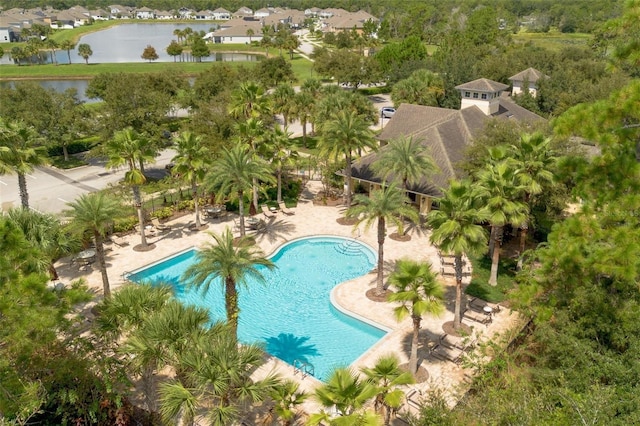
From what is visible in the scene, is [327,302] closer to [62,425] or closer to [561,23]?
[62,425]

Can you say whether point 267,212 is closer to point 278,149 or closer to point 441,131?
point 278,149

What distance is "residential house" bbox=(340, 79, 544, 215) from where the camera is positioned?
34.7 m

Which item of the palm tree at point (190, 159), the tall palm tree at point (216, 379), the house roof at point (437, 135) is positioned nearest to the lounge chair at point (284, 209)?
the house roof at point (437, 135)

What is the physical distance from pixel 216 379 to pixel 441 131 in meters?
28.7

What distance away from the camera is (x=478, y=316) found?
2431 cm

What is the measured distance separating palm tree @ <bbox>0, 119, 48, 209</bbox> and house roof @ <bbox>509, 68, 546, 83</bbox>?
51.0 meters

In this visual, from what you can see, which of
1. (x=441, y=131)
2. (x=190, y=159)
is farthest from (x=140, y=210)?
(x=441, y=131)

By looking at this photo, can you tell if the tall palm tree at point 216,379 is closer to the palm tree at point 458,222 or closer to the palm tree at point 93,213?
the palm tree at point 458,222

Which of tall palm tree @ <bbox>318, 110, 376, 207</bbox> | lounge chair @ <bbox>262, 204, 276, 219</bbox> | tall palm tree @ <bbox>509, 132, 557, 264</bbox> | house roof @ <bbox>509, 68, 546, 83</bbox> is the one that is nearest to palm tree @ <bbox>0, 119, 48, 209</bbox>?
lounge chair @ <bbox>262, 204, 276, 219</bbox>

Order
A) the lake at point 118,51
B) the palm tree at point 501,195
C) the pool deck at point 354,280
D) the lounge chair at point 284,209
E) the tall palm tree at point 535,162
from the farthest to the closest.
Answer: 1. the lake at point 118,51
2. the lounge chair at point 284,209
3. the tall palm tree at point 535,162
4. the palm tree at point 501,195
5. the pool deck at point 354,280

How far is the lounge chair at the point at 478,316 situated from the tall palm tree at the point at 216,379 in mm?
11631

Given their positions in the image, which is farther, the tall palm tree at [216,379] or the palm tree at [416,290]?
the palm tree at [416,290]

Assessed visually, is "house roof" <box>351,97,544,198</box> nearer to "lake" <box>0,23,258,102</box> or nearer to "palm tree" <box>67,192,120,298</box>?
"palm tree" <box>67,192,120,298</box>

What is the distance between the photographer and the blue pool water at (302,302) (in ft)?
76.0
